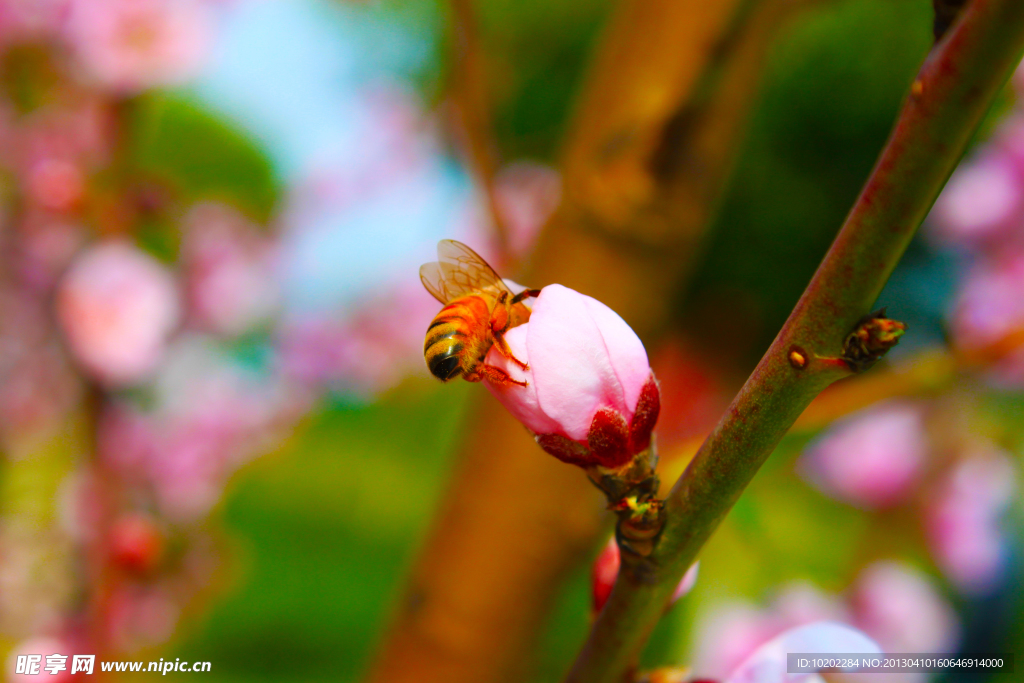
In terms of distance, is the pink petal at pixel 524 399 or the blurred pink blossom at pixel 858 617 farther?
the blurred pink blossom at pixel 858 617

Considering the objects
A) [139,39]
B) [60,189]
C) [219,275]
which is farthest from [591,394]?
[219,275]

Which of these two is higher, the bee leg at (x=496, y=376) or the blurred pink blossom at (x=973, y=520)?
the bee leg at (x=496, y=376)

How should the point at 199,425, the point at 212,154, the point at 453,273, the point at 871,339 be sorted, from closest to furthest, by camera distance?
the point at 871,339
the point at 453,273
the point at 199,425
the point at 212,154

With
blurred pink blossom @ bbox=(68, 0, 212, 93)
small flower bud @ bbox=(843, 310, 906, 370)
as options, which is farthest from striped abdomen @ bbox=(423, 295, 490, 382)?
blurred pink blossom @ bbox=(68, 0, 212, 93)

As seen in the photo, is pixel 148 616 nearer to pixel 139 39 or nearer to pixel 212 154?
pixel 139 39

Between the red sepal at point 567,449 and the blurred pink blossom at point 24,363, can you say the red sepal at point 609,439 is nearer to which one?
the red sepal at point 567,449

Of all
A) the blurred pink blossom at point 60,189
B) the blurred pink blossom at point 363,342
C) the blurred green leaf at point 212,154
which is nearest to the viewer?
the blurred pink blossom at point 60,189

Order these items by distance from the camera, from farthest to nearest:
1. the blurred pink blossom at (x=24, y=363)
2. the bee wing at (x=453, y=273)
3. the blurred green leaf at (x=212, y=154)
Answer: the blurred green leaf at (x=212, y=154), the blurred pink blossom at (x=24, y=363), the bee wing at (x=453, y=273)

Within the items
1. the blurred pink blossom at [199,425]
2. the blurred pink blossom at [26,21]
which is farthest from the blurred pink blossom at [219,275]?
the blurred pink blossom at [26,21]
